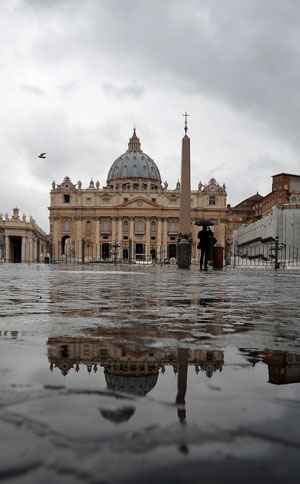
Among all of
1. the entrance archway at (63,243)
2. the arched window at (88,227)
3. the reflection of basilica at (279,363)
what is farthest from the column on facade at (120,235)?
the reflection of basilica at (279,363)

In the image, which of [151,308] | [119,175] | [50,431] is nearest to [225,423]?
[50,431]

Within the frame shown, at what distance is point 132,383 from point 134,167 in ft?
347

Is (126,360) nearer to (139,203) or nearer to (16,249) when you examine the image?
(16,249)

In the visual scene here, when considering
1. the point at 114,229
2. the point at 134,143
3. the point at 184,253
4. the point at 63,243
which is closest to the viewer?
the point at 184,253

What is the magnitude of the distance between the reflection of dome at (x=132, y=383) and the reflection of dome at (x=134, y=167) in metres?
105

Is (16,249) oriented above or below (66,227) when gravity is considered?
below

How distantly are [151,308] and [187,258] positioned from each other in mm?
23733

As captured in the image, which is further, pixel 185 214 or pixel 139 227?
pixel 139 227

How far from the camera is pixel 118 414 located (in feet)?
4.66

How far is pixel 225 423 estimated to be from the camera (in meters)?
1.35

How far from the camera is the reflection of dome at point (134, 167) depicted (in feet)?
348

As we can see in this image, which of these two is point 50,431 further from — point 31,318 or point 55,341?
point 31,318

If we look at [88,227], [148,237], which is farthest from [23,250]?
[148,237]

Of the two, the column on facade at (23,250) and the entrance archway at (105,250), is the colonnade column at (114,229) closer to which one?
the entrance archway at (105,250)
